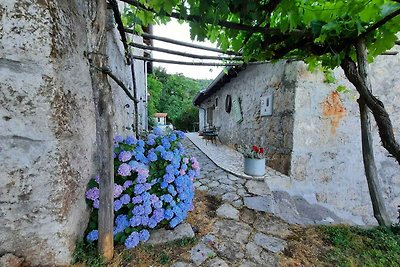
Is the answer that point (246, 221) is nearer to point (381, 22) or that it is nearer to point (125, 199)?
point (125, 199)

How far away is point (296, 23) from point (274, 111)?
2.93m

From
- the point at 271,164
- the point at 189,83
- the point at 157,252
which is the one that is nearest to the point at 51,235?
the point at 157,252

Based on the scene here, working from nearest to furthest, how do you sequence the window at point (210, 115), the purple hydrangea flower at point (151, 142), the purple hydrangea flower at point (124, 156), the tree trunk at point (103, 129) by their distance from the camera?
the tree trunk at point (103, 129)
the purple hydrangea flower at point (124, 156)
the purple hydrangea flower at point (151, 142)
the window at point (210, 115)

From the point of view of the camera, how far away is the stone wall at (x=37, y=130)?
1.04 meters

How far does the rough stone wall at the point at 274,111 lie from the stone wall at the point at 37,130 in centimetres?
329

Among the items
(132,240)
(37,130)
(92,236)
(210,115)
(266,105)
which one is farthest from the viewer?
(210,115)

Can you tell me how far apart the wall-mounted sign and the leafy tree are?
6.97 feet

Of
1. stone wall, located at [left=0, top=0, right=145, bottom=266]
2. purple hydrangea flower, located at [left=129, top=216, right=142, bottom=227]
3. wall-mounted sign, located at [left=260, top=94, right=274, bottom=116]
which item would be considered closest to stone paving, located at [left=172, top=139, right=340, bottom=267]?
purple hydrangea flower, located at [left=129, top=216, right=142, bottom=227]

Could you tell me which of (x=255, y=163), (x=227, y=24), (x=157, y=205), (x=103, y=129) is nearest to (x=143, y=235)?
(x=157, y=205)

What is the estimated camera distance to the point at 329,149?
349 cm

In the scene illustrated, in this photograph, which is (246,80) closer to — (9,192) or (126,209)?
(126,209)

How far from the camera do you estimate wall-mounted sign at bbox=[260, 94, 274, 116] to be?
4.17 meters

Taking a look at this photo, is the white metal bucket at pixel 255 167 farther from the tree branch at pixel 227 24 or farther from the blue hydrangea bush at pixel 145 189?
the tree branch at pixel 227 24

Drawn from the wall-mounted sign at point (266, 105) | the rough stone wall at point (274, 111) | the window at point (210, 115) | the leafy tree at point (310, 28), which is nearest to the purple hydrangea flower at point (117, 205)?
the leafy tree at point (310, 28)
